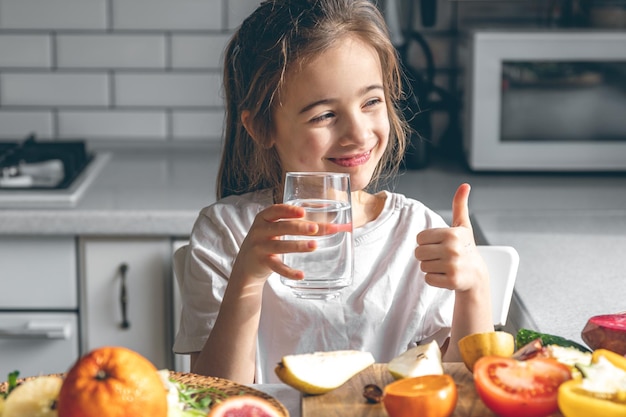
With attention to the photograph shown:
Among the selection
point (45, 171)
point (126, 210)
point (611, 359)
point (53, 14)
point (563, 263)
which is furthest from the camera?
point (53, 14)

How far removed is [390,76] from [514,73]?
90 cm

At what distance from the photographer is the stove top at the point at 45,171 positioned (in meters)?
1.93

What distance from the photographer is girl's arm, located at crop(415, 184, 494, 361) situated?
1.13 metres

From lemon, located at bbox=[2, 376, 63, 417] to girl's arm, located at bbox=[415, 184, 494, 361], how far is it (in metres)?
0.47

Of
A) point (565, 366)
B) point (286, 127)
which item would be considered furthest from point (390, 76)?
point (565, 366)

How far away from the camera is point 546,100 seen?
2270 millimetres

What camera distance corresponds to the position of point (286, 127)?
1327 mm

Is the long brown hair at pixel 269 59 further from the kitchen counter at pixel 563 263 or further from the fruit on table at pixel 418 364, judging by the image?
the fruit on table at pixel 418 364

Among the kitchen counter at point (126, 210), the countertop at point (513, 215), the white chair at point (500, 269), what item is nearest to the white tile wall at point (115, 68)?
the countertop at point (513, 215)

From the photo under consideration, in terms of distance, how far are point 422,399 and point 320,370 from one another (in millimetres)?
132

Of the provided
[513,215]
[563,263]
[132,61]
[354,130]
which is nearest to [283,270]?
[354,130]

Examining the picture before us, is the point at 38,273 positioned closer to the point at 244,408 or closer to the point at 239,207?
the point at 239,207

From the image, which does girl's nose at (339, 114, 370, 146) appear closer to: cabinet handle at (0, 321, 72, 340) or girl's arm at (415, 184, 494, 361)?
girl's arm at (415, 184, 494, 361)

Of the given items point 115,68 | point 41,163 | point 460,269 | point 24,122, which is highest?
point 115,68
